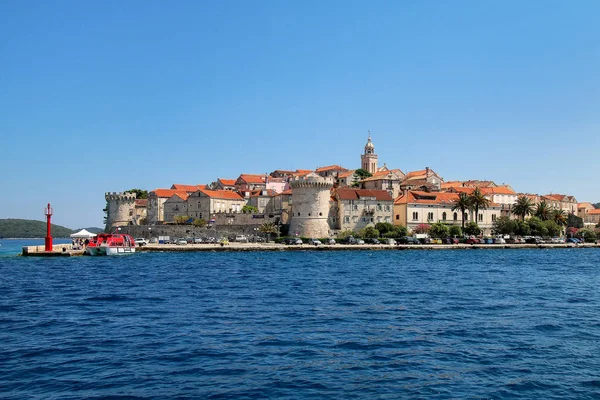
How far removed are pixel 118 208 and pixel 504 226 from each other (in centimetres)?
5830

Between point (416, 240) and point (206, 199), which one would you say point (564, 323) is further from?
point (206, 199)

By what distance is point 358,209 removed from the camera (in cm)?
8731

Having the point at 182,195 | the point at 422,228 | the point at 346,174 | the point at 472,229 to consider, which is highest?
the point at 346,174

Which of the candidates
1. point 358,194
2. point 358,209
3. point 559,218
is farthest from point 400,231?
point 559,218

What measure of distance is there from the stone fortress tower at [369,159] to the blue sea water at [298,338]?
8937 centimetres

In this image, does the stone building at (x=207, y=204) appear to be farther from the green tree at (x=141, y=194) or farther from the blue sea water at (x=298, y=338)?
the blue sea water at (x=298, y=338)

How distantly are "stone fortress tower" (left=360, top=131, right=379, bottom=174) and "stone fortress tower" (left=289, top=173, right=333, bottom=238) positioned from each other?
45408mm

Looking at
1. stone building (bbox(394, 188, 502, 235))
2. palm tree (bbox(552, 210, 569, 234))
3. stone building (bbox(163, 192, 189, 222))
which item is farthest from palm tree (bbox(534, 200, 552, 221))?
stone building (bbox(163, 192, 189, 222))

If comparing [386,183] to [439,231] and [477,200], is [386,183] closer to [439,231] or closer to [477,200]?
[439,231]

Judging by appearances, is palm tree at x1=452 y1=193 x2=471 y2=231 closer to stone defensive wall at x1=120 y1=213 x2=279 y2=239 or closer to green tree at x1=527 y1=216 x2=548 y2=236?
green tree at x1=527 y1=216 x2=548 y2=236

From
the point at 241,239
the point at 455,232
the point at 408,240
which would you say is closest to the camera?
the point at 408,240

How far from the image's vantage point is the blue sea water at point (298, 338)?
48.4 feet

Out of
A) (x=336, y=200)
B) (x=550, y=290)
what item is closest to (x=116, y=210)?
(x=336, y=200)

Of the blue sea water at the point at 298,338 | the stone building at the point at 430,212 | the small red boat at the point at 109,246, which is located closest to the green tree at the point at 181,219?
the small red boat at the point at 109,246
